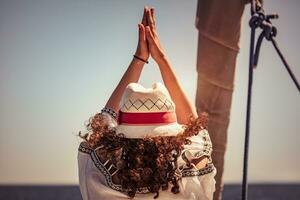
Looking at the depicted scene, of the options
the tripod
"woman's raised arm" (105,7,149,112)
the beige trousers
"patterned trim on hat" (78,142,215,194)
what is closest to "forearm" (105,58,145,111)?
"woman's raised arm" (105,7,149,112)

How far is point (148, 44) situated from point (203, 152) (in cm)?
22

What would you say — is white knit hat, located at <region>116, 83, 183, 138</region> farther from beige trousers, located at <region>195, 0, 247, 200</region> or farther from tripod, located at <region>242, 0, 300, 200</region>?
beige trousers, located at <region>195, 0, 247, 200</region>

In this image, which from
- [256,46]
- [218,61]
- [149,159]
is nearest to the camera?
[149,159]

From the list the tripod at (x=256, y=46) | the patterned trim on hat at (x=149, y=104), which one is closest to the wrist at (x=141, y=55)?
the patterned trim on hat at (x=149, y=104)

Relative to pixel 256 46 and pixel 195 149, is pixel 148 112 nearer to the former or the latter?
pixel 195 149

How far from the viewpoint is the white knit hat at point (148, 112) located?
876mm

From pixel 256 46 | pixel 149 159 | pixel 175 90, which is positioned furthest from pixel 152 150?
pixel 256 46

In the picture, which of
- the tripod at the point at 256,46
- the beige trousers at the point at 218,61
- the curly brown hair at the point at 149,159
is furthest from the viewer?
the beige trousers at the point at 218,61

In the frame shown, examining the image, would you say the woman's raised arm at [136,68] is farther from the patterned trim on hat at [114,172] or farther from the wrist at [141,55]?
the patterned trim on hat at [114,172]

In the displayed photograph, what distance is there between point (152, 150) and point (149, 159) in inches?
0.6

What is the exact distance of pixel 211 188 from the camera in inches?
35.5

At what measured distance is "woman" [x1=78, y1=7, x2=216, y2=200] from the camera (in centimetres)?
87

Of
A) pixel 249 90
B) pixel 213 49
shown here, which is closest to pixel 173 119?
pixel 249 90

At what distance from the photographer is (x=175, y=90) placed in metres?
0.91
